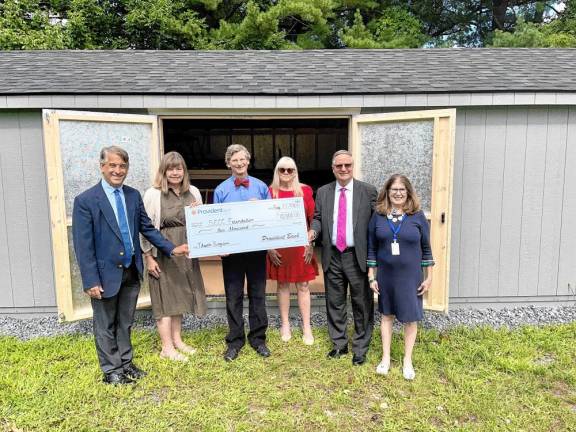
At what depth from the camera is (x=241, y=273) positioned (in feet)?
11.6

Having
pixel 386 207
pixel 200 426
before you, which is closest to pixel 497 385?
pixel 386 207

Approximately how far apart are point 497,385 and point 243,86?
359 centimetres

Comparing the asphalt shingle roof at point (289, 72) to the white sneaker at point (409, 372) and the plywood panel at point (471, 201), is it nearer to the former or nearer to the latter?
the plywood panel at point (471, 201)

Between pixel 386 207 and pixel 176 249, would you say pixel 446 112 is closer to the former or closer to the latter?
pixel 386 207

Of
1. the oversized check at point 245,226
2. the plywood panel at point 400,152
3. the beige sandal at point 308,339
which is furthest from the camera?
the plywood panel at point 400,152

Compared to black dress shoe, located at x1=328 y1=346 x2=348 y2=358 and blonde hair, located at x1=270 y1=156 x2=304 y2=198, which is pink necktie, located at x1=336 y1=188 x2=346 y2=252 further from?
black dress shoe, located at x1=328 y1=346 x2=348 y2=358

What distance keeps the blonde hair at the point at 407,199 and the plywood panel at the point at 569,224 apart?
263cm

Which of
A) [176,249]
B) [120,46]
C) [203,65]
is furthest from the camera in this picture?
[120,46]

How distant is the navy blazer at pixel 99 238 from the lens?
9.50ft

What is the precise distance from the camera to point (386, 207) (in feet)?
10.3

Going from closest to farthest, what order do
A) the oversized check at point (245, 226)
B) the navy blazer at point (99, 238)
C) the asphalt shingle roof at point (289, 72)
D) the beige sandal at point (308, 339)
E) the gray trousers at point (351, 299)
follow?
the navy blazer at point (99, 238)
the oversized check at point (245, 226)
the gray trousers at point (351, 299)
the beige sandal at point (308, 339)
the asphalt shingle roof at point (289, 72)

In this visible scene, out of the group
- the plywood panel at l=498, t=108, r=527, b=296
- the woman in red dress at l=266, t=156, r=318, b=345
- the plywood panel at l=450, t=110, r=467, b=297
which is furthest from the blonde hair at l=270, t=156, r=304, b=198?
the plywood panel at l=498, t=108, r=527, b=296

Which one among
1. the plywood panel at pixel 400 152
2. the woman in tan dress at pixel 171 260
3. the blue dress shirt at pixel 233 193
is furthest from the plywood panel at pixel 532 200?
the woman in tan dress at pixel 171 260

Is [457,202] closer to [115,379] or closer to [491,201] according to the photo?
[491,201]
